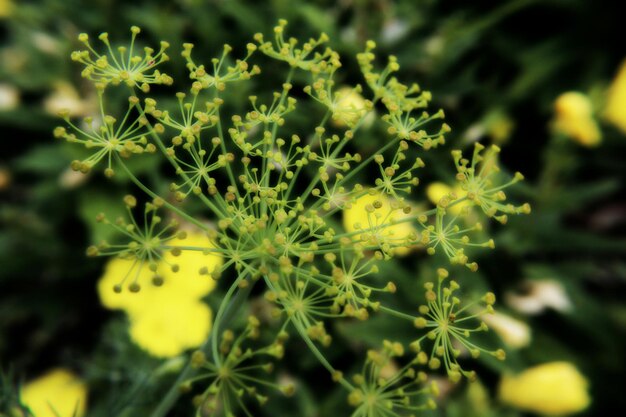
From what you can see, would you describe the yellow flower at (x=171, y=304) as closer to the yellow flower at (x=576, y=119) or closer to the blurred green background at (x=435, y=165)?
the blurred green background at (x=435, y=165)

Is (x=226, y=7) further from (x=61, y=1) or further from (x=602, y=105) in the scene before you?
(x=602, y=105)

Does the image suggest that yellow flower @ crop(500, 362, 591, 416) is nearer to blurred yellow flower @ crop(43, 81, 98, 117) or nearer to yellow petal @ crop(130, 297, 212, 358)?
yellow petal @ crop(130, 297, 212, 358)

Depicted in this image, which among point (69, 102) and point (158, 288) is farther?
point (69, 102)

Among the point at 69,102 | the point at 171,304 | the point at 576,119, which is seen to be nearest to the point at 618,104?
the point at 576,119

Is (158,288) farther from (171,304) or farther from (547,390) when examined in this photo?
(547,390)

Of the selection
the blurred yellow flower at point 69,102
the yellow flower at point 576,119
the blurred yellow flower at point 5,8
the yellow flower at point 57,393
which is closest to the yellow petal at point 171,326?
the yellow flower at point 57,393
